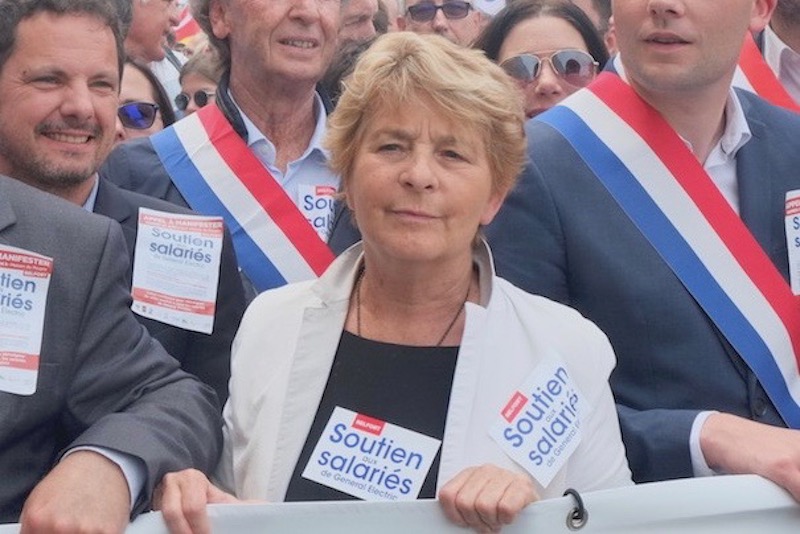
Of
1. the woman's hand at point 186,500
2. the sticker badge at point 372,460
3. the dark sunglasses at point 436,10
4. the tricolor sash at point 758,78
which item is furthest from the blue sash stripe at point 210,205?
the dark sunglasses at point 436,10

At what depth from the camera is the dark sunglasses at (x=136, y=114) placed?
6867 mm

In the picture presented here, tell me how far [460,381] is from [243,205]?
82.0 inches

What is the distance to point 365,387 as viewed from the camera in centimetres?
385

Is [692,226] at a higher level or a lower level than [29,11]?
lower

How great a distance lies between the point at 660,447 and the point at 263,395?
3.00ft

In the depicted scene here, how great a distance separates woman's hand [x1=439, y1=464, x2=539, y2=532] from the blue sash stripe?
7.17 ft

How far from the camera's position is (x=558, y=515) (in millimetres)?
3516

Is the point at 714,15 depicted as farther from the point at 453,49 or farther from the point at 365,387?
the point at 365,387

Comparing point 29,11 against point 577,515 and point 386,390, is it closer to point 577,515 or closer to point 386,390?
point 386,390

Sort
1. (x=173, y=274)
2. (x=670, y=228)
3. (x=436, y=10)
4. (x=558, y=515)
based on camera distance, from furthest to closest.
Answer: (x=436, y=10), (x=173, y=274), (x=670, y=228), (x=558, y=515)

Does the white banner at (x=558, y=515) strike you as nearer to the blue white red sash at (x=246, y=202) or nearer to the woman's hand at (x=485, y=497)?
the woman's hand at (x=485, y=497)

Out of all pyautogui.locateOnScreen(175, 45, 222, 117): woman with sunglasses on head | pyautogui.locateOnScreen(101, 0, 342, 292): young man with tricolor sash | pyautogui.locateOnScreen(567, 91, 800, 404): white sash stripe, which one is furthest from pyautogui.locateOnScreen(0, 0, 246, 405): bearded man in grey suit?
pyautogui.locateOnScreen(175, 45, 222, 117): woman with sunglasses on head

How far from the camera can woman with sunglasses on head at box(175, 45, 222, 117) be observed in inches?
298

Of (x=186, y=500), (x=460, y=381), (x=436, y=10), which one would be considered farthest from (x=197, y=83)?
(x=186, y=500)
